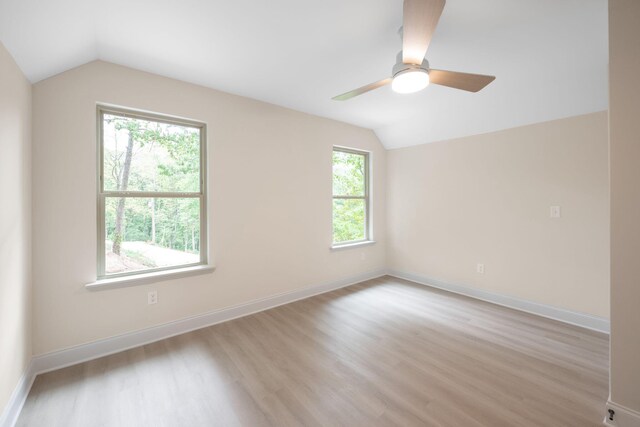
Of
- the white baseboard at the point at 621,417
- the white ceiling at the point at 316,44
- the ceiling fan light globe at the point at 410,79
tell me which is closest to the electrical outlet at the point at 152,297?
the white ceiling at the point at 316,44

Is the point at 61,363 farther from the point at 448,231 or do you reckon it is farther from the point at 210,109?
the point at 448,231

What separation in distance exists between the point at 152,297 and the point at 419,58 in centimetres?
291

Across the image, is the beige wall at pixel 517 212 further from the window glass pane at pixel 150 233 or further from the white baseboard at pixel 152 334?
the window glass pane at pixel 150 233

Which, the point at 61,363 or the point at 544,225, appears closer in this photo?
the point at 61,363

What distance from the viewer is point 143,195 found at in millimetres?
Result: 2484

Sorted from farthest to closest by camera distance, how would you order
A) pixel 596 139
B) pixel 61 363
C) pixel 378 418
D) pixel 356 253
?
pixel 356 253, pixel 596 139, pixel 61 363, pixel 378 418

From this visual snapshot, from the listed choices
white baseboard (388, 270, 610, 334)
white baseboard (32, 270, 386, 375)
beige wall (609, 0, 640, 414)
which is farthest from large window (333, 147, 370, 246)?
beige wall (609, 0, 640, 414)

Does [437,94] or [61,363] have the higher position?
[437,94]

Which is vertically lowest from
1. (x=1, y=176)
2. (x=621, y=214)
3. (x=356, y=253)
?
(x=356, y=253)

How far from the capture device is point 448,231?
3.95 metres

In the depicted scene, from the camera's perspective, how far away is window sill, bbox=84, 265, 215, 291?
224 centimetres

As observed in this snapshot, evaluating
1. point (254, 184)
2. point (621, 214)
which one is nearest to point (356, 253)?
point (254, 184)

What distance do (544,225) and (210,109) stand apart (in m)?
3.93

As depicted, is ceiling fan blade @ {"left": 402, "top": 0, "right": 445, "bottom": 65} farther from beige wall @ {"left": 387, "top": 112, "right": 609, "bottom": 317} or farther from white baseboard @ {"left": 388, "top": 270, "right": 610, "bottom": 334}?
white baseboard @ {"left": 388, "top": 270, "right": 610, "bottom": 334}
